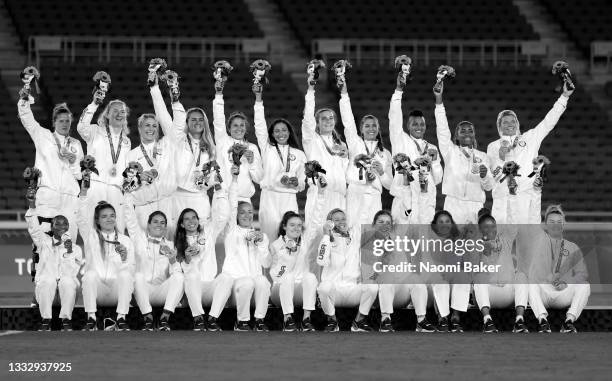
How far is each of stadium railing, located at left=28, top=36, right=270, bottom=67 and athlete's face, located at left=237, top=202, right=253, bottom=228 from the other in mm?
10910

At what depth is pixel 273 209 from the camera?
44.2 feet

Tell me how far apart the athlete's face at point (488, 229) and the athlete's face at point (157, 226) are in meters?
2.97

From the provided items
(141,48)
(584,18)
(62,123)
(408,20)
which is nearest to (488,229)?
(62,123)

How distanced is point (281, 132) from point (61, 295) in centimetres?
276

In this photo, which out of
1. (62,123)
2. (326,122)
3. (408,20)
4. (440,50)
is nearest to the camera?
(62,123)

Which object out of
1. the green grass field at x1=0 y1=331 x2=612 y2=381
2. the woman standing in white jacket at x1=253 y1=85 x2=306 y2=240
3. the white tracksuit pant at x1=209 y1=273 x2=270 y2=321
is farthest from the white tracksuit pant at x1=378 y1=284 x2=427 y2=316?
the woman standing in white jacket at x1=253 y1=85 x2=306 y2=240

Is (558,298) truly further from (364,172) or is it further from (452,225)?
(364,172)

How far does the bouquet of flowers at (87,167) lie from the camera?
1244 cm

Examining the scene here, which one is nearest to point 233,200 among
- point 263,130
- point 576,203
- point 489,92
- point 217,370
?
point 263,130

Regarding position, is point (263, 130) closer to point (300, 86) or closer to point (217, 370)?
point (217, 370)

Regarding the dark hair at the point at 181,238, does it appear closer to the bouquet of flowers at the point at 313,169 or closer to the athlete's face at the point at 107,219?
the athlete's face at the point at 107,219

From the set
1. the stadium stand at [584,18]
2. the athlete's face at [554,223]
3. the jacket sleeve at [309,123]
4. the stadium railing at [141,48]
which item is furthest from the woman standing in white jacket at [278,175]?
the stadium stand at [584,18]

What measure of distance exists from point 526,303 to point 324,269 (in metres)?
1.91

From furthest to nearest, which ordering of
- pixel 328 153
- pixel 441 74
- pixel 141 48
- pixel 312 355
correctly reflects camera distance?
pixel 141 48, pixel 328 153, pixel 441 74, pixel 312 355
